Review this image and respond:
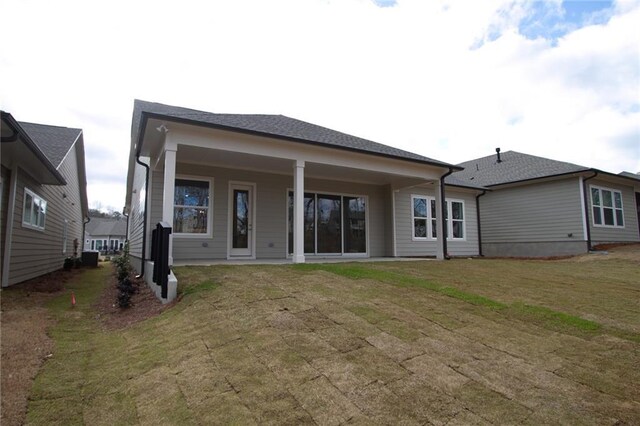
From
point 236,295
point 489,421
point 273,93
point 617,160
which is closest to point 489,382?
point 489,421

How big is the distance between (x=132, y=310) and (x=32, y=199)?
635 centimetres

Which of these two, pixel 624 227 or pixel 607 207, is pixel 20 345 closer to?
pixel 607 207

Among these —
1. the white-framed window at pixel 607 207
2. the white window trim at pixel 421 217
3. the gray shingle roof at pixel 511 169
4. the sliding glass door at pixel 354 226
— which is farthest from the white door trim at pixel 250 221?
the white-framed window at pixel 607 207

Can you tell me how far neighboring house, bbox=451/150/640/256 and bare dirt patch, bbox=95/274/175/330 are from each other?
14.1 m

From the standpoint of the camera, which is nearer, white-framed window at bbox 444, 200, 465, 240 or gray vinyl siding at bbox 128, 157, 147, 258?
gray vinyl siding at bbox 128, 157, 147, 258

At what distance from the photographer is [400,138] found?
26406mm

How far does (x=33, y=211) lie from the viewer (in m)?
9.42

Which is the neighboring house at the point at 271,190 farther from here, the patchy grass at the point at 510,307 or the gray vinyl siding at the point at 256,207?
the patchy grass at the point at 510,307

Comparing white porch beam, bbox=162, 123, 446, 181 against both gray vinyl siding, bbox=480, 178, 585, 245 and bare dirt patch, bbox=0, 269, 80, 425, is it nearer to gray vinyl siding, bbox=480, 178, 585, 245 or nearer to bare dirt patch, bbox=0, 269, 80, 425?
bare dirt patch, bbox=0, 269, 80, 425

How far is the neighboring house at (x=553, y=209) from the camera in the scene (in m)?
13.1

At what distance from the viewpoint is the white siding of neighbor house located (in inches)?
317

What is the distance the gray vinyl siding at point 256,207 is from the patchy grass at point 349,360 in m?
3.46

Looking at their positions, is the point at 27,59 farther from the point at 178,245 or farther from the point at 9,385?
the point at 9,385

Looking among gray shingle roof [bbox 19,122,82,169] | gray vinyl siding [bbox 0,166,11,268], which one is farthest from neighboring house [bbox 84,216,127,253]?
gray vinyl siding [bbox 0,166,11,268]
